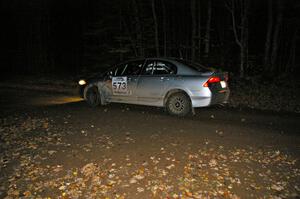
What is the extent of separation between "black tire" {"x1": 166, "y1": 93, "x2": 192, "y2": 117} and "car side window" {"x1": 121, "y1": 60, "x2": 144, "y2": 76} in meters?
1.51

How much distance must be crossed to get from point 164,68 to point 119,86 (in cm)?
179

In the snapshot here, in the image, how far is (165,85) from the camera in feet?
27.2

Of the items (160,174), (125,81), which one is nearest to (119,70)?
(125,81)

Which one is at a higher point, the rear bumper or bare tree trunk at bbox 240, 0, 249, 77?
bare tree trunk at bbox 240, 0, 249, 77

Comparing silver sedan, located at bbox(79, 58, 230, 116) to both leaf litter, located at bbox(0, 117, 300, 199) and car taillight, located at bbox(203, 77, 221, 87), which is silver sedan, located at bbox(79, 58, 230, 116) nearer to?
car taillight, located at bbox(203, 77, 221, 87)

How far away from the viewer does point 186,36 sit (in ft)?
96.0

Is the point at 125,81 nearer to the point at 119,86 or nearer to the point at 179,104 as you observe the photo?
the point at 119,86

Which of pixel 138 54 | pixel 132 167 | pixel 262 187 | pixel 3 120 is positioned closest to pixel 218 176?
pixel 262 187

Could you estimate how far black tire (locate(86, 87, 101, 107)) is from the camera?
991 cm

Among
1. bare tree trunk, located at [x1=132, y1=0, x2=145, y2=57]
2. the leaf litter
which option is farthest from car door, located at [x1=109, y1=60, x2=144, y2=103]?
bare tree trunk, located at [x1=132, y1=0, x2=145, y2=57]

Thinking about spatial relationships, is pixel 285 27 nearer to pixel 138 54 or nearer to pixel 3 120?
pixel 138 54

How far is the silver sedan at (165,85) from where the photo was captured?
784 cm

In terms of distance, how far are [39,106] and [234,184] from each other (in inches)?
343

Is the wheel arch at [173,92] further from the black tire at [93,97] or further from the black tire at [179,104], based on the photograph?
the black tire at [93,97]
